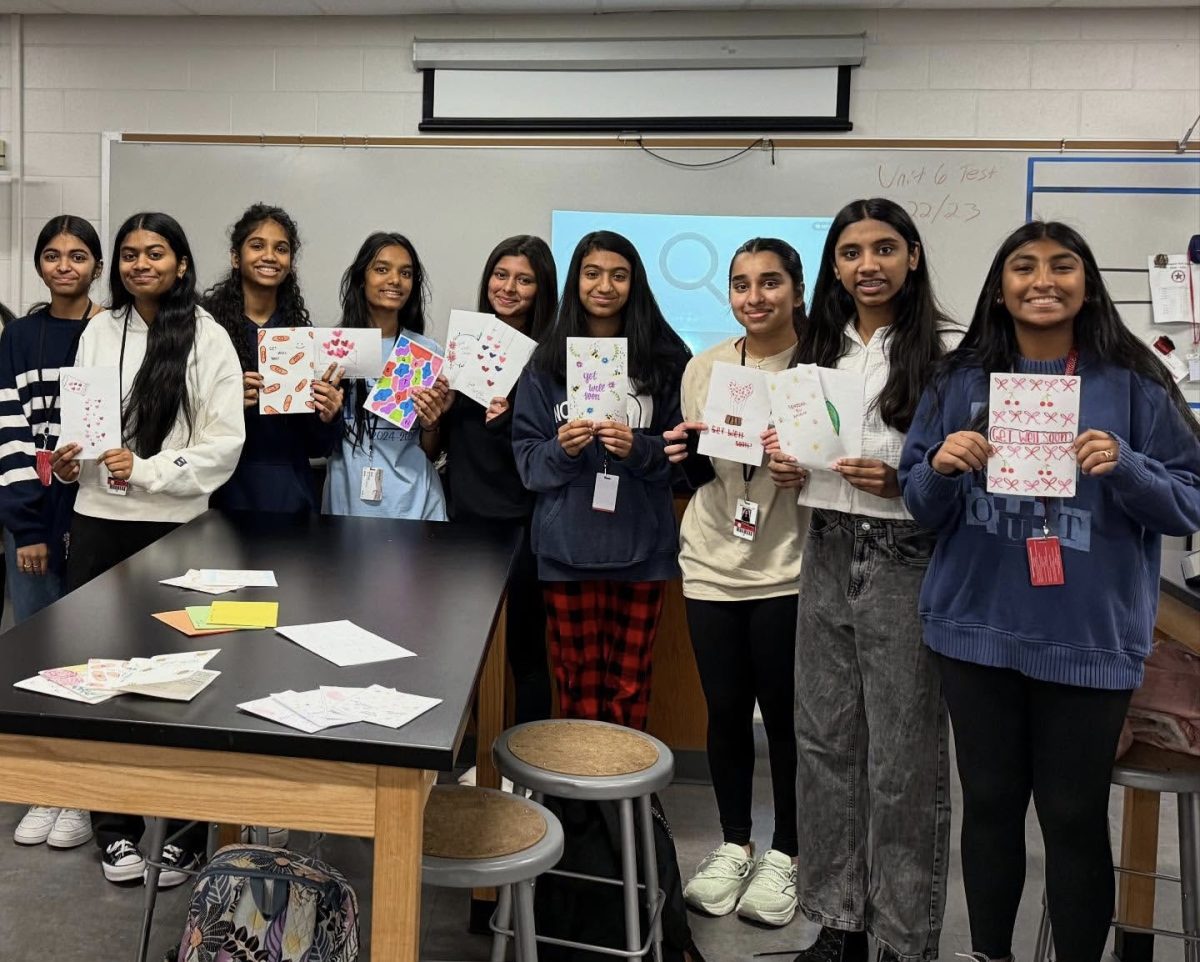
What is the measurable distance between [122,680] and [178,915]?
1.26m

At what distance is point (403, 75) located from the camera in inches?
166

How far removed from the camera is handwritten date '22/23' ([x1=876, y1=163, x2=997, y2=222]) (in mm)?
4066

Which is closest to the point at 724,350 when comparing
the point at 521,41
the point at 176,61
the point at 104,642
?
the point at 104,642

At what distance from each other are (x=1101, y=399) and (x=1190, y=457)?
0.17 metres

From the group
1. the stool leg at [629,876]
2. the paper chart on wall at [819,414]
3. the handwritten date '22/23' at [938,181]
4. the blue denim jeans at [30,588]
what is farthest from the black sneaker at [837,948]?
the handwritten date '22/23' at [938,181]

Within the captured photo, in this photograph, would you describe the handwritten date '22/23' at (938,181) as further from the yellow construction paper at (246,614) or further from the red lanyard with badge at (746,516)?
the yellow construction paper at (246,614)

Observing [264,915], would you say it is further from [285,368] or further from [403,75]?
[403,75]

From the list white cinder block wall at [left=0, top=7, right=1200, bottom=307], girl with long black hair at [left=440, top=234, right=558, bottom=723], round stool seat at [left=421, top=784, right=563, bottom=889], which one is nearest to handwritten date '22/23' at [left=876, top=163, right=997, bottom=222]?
white cinder block wall at [left=0, top=7, right=1200, bottom=307]

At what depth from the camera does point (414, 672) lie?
4.84 feet

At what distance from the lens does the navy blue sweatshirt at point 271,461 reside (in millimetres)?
2734

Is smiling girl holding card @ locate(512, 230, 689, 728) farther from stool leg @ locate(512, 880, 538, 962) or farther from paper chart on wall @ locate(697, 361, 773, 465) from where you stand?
stool leg @ locate(512, 880, 538, 962)

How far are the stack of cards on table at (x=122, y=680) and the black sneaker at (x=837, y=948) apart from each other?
1.36 metres

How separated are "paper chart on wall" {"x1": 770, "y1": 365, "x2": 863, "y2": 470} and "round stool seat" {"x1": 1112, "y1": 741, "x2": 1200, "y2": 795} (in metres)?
0.71

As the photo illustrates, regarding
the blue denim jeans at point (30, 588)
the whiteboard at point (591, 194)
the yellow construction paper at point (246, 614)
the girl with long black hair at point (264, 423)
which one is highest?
the whiteboard at point (591, 194)
